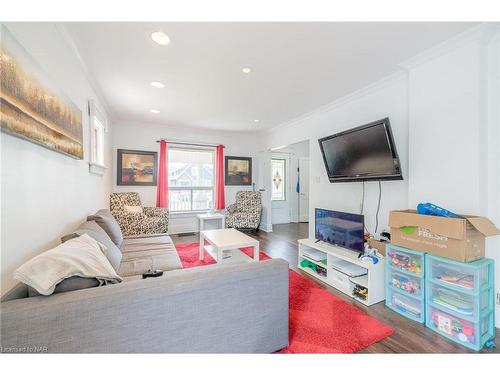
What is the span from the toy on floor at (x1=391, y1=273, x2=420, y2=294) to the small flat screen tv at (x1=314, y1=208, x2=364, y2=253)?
37 cm

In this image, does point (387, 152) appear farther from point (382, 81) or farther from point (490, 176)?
point (382, 81)

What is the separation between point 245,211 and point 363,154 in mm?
3182

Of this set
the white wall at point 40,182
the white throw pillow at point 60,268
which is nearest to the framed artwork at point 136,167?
the white wall at point 40,182

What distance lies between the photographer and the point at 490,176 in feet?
5.81

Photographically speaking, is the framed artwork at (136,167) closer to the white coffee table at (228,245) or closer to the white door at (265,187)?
the white coffee table at (228,245)

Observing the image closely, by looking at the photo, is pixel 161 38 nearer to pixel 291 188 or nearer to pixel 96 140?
pixel 96 140

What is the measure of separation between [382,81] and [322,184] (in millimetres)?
1608

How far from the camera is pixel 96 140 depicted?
3.09m

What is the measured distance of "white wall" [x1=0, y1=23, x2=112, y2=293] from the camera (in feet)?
3.56

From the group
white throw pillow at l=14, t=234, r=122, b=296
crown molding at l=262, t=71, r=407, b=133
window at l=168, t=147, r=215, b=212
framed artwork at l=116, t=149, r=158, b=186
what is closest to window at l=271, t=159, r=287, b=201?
window at l=168, t=147, r=215, b=212

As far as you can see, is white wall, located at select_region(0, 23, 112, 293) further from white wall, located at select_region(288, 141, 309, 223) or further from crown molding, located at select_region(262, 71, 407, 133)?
white wall, located at select_region(288, 141, 309, 223)

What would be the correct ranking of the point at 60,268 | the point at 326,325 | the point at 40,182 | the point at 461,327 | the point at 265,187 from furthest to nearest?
the point at 265,187
the point at 326,325
the point at 461,327
the point at 40,182
the point at 60,268

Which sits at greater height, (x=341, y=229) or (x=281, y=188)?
(x=281, y=188)

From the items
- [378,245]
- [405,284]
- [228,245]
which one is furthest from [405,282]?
[228,245]
